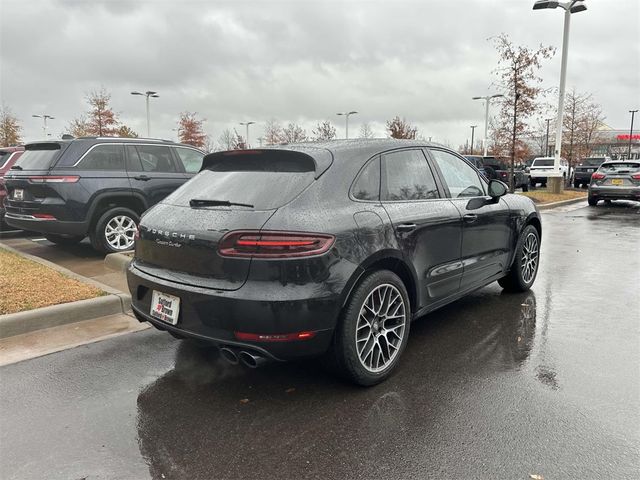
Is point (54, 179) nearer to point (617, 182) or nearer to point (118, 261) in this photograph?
point (118, 261)

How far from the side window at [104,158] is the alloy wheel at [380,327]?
546cm

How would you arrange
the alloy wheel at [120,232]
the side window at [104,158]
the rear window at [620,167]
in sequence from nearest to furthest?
the side window at [104,158] < the alloy wheel at [120,232] < the rear window at [620,167]

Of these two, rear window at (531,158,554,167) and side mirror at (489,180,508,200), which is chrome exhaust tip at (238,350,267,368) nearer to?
side mirror at (489,180,508,200)

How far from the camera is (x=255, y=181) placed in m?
3.33

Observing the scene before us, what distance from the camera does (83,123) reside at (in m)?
39.4

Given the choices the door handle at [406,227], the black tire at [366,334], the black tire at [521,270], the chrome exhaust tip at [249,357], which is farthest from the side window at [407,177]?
the black tire at [521,270]

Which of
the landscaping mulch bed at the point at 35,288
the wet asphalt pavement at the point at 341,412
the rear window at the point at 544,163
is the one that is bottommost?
the wet asphalt pavement at the point at 341,412

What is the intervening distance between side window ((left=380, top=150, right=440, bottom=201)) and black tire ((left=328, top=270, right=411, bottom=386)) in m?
0.65

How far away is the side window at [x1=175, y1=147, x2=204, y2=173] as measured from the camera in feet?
27.0

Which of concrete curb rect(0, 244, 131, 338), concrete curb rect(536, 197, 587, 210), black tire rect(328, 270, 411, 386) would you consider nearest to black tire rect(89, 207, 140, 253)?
concrete curb rect(0, 244, 131, 338)

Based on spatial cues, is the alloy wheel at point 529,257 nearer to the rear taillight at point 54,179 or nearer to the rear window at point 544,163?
the rear taillight at point 54,179

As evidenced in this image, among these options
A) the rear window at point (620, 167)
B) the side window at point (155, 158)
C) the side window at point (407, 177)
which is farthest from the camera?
the rear window at point (620, 167)

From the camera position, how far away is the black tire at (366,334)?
314cm

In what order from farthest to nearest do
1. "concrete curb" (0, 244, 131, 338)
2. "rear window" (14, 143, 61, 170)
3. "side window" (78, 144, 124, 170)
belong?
"side window" (78, 144, 124, 170) → "rear window" (14, 143, 61, 170) → "concrete curb" (0, 244, 131, 338)
